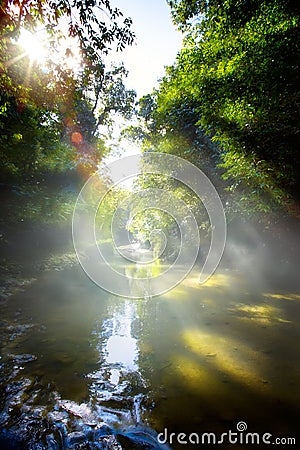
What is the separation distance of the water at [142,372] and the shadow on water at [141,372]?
0.02 meters

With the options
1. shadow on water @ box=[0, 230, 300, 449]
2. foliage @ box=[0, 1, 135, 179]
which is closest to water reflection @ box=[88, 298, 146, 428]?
shadow on water @ box=[0, 230, 300, 449]

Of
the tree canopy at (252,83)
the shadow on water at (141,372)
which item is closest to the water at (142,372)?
the shadow on water at (141,372)

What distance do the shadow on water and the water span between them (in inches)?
0.7

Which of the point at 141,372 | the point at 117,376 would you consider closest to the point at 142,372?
the point at 141,372

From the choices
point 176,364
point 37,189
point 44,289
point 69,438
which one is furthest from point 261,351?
point 37,189

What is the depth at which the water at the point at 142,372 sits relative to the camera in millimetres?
2990

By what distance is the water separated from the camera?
9.81ft

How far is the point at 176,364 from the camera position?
4578 millimetres

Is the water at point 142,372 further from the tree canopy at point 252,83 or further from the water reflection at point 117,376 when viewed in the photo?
the tree canopy at point 252,83

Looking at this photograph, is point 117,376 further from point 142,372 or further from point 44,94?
point 44,94

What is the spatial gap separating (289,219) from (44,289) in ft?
40.1

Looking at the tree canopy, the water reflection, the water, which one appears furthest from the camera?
the tree canopy

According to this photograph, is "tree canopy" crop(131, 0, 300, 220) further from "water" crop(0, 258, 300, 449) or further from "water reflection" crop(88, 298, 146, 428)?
"water reflection" crop(88, 298, 146, 428)

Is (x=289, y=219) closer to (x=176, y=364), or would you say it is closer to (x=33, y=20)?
(x=176, y=364)
